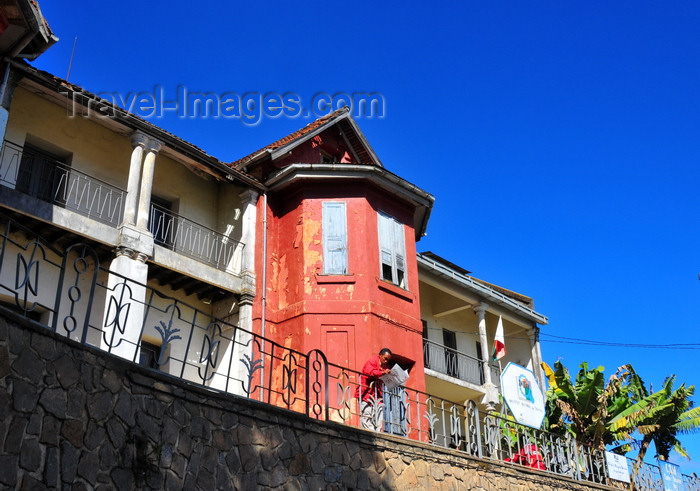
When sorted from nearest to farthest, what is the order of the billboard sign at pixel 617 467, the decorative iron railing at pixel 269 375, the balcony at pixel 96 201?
the decorative iron railing at pixel 269 375 < the balcony at pixel 96 201 < the billboard sign at pixel 617 467

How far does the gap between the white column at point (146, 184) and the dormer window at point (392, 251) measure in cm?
567

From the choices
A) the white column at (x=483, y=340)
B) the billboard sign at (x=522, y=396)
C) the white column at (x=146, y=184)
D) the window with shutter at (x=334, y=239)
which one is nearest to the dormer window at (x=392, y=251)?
the window with shutter at (x=334, y=239)

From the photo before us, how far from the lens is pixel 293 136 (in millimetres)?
19031

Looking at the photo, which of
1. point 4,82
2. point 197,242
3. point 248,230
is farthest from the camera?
point 197,242

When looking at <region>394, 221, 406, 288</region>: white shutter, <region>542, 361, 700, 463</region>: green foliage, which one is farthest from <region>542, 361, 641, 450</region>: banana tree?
<region>394, 221, 406, 288</region>: white shutter

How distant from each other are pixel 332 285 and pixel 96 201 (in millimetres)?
5586

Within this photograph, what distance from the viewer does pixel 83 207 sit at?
15.7 meters

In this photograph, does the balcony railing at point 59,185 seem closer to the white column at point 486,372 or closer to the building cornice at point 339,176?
the building cornice at point 339,176

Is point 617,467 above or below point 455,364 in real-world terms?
below

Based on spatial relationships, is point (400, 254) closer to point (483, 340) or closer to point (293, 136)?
point (293, 136)

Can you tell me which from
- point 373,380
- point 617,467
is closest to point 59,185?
point 373,380

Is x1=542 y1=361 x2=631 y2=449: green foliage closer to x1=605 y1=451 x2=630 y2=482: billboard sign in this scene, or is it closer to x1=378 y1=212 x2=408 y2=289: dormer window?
x1=605 y1=451 x2=630 y2=482: billboard sign

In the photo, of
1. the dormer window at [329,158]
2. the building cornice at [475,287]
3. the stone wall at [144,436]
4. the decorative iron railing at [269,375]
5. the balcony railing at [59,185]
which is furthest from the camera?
the building cornice at [475,287]

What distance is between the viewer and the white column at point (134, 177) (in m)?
14.9
